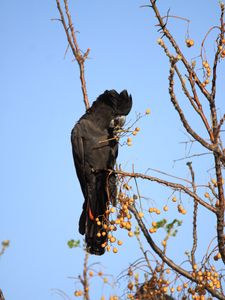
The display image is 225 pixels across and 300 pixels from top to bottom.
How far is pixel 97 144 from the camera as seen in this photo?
17.8 ft

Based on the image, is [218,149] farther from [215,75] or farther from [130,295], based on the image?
[130,295]

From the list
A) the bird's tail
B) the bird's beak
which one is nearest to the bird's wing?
the bird's tail

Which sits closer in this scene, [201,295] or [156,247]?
[201,295]

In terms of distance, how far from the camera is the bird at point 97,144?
541 centimetres

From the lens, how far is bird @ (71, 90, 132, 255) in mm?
5414

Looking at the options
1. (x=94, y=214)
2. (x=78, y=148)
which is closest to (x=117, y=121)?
(x=78, y=148)

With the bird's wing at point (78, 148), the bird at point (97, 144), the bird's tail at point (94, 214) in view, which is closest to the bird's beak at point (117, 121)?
the bird at point (97, 144)

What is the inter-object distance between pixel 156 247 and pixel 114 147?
2348mm

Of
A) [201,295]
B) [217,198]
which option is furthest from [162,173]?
[201,295]

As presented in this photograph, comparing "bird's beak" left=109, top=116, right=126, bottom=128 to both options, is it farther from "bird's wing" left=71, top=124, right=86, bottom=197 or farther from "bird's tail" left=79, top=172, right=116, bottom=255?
"bird's tail" left=79, top=172, right=116, bottom=255

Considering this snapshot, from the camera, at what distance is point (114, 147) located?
554 cm

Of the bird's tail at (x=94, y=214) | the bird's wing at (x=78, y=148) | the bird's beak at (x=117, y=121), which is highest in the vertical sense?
the bird's beak at (x=117, y=121)

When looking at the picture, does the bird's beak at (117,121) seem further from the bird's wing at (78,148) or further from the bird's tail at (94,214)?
the bird's tail at (94,214)

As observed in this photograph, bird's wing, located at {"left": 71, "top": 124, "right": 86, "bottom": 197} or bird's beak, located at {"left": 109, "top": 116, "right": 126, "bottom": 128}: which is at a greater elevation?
bird's beak, located at {"left": 109, "top": 116, "right": 126, "bottom": 128}
